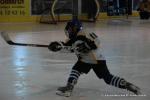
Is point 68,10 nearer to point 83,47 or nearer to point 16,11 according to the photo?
point 16,11

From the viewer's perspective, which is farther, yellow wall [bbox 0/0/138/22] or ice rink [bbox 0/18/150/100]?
yellow wall [bbox 0/0/138/22]

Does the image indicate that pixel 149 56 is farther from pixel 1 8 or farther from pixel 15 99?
pixel 1 8

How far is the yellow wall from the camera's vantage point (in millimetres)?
20516

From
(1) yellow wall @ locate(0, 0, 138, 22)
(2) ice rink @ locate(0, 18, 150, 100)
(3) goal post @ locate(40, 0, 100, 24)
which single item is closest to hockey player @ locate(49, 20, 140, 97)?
(2) ice rink @ locate(0, 18, 150, 100)

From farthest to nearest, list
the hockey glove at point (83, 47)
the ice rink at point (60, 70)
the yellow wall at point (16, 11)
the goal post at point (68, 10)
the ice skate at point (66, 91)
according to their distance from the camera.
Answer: the goal post at point (68, 10) → the yellow wall at point (16, 11) → the ice rink at point (60, 70) → the ice skate at point (66, 91) → the hockey glove at point (83, 47)

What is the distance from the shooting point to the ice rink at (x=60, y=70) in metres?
6.73

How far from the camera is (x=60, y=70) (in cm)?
874

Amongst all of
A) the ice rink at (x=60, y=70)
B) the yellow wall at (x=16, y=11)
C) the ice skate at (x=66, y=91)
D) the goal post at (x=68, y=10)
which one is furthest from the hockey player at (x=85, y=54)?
the yellow wall at (x=16, y=11)

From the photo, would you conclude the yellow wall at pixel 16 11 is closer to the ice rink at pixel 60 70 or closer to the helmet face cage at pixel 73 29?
the ice rink at pixel 60 70

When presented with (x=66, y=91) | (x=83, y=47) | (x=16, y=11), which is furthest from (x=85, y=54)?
(x=16, y=11)

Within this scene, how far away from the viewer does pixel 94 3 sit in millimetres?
21625

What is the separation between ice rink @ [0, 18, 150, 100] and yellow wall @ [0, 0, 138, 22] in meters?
5.92

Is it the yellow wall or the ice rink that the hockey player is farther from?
the yellow wall

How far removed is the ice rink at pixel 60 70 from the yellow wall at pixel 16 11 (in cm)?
592
